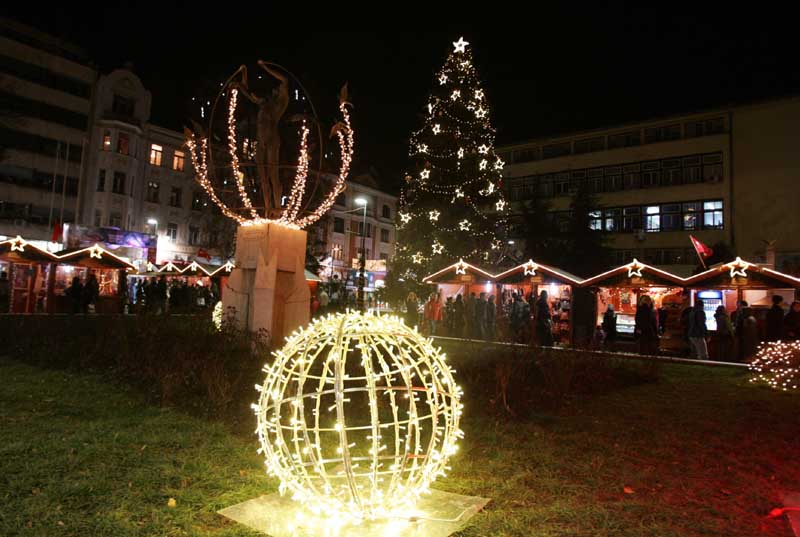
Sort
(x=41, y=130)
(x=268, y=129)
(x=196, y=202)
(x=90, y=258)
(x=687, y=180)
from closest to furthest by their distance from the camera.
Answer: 1. (x=268, y=129)
2. (x=90, y=258)
3. (x=687, y=180)
4. (x=41, y=130)
5. (x=196, y=202)

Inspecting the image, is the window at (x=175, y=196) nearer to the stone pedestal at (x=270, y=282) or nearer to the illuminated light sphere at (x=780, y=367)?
the stone pedestal at (x=270, y=282)

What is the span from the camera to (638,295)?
21766 millimetres

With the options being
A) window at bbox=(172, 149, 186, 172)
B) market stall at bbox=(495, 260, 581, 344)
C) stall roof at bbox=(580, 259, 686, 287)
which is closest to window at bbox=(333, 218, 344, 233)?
window at bbox=(172, 149, 186, 172)

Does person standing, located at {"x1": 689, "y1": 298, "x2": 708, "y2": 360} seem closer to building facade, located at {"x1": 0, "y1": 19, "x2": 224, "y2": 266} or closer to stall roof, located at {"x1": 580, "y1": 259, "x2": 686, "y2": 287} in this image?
stall roof, located at {"x1": 580, "y1": 259, "x2": 686, "y2": 287}

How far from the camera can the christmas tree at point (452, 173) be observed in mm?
30781

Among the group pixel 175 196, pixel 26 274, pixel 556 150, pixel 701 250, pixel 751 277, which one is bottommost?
pixel 26 274

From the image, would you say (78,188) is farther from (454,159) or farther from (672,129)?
(672,129)

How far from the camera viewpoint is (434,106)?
31.1 metres

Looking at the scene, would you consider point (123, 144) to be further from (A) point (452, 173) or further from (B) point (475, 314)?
(B) point (475, 314)

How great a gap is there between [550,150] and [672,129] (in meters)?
9.91

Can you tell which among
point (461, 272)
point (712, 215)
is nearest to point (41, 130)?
point (461, 272)

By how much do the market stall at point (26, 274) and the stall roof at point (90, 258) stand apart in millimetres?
512

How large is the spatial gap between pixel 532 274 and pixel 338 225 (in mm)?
40852

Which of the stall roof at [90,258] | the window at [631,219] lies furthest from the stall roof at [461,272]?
the window at [631,219]
